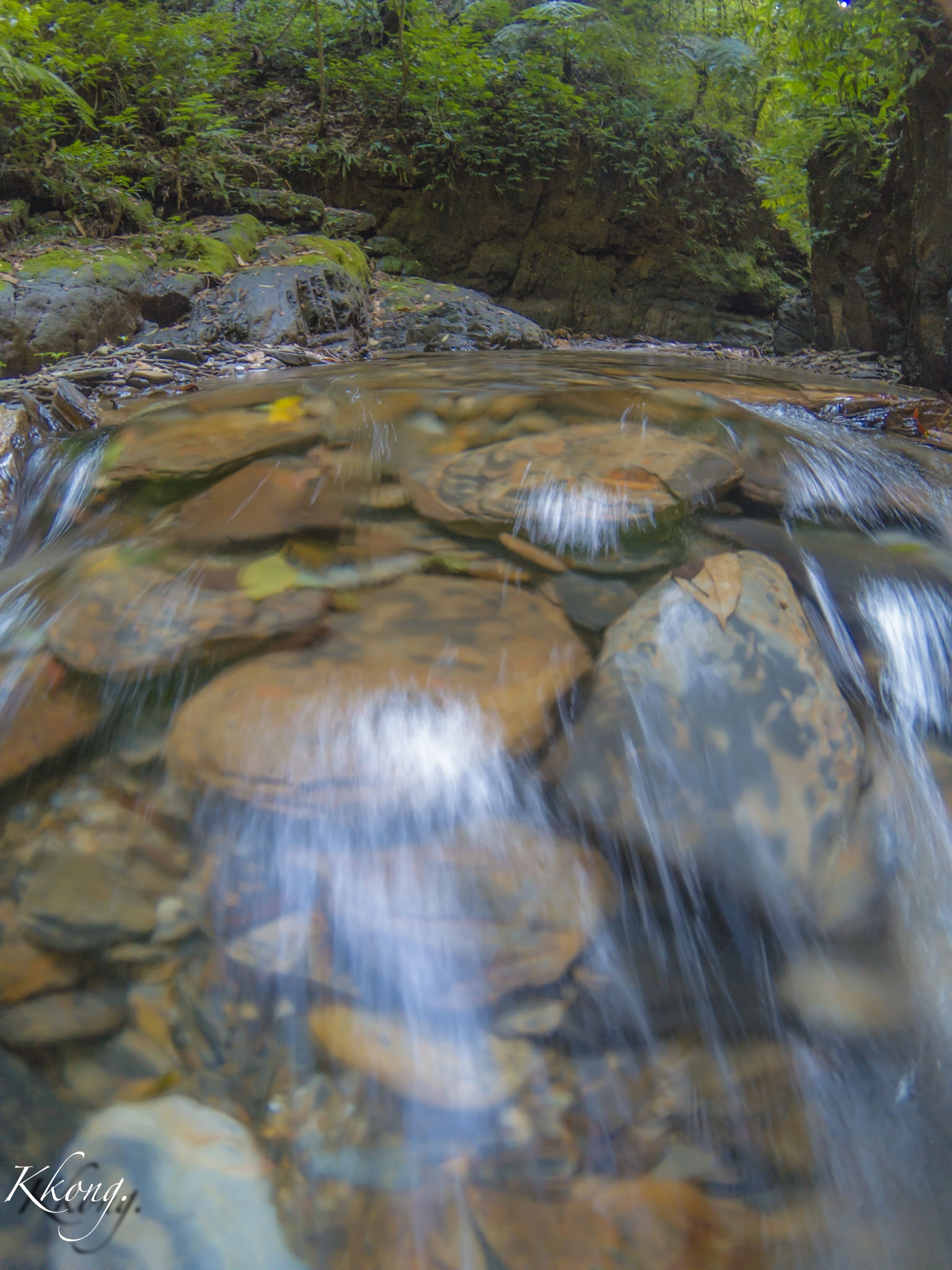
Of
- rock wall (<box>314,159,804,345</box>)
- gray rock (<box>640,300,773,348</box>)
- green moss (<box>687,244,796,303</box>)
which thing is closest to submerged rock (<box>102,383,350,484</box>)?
rock wall (<box>314,159,804,345</box>)

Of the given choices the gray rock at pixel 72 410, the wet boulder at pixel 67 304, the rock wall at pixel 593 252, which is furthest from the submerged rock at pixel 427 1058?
the rock wall at pixel 593 252

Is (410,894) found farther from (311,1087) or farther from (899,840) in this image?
(899,840)

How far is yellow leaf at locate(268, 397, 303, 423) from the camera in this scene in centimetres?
220

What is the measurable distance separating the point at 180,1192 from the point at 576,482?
5.12 ft

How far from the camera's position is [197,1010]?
1.05m

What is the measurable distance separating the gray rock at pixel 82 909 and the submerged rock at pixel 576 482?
1.09 m

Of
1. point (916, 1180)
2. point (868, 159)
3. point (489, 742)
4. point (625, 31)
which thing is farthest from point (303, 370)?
point (625, 31)

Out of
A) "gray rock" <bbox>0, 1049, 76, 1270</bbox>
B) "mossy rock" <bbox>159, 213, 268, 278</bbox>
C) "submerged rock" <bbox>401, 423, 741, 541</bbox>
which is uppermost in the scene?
"mossy rock" <bbox>159, 213, 268, 278</bbox>

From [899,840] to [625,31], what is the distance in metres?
10.2

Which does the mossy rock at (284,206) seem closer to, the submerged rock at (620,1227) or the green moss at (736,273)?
the green moss at (736,273)

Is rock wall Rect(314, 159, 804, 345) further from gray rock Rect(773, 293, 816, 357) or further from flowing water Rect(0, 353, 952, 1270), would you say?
flowing water Rect(0, 353, 952, 1270)

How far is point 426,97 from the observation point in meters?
7.54

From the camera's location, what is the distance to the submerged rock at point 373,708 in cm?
120

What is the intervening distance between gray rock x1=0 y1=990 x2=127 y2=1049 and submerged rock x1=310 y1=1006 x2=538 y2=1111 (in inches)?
12.6
